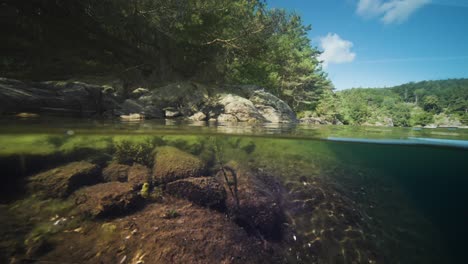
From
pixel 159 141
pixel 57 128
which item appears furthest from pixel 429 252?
pixel 57 128

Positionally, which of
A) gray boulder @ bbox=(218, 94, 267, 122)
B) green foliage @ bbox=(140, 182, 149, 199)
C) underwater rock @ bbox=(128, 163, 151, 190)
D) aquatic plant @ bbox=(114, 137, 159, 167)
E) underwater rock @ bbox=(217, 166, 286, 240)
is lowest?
underwater rock @ bbox=(217, 166, 286, 240)

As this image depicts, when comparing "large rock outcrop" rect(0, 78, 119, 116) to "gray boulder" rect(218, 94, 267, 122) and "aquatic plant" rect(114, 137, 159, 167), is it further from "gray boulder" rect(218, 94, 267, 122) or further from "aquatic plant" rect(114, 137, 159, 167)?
"gray boulder" rect(218, 94, 267, 122)

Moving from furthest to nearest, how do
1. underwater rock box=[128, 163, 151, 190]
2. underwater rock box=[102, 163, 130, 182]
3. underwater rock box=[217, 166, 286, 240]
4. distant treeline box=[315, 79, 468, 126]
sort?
1. distant treeline box=[315, 79, 468, 126]
2. underwater rock box=[102, 163, 130, 182]
3. underwater rock box=[128, 163, 151, 190]
4. underwater rock box=[217, 166, 286, 240]

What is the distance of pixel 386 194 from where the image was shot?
7.85m

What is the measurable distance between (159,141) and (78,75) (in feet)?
41.8

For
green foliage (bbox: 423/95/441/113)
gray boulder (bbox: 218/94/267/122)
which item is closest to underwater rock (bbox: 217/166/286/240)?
gray boulder (bbox: 218/94/267/122)

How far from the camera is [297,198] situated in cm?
610

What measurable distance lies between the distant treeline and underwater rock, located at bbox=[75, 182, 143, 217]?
37.4 meters

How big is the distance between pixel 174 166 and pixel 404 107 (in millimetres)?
116484

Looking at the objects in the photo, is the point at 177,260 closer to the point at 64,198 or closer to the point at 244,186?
the point at 244,186

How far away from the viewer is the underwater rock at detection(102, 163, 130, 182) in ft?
17.9

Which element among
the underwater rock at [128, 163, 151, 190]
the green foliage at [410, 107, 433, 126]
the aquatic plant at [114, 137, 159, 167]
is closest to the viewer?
the underwater rock at [128, 163, 151, 190]

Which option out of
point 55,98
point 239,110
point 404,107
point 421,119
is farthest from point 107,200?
point 404,107

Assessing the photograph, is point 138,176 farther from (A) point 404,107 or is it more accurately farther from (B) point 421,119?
(A) point 404,107
